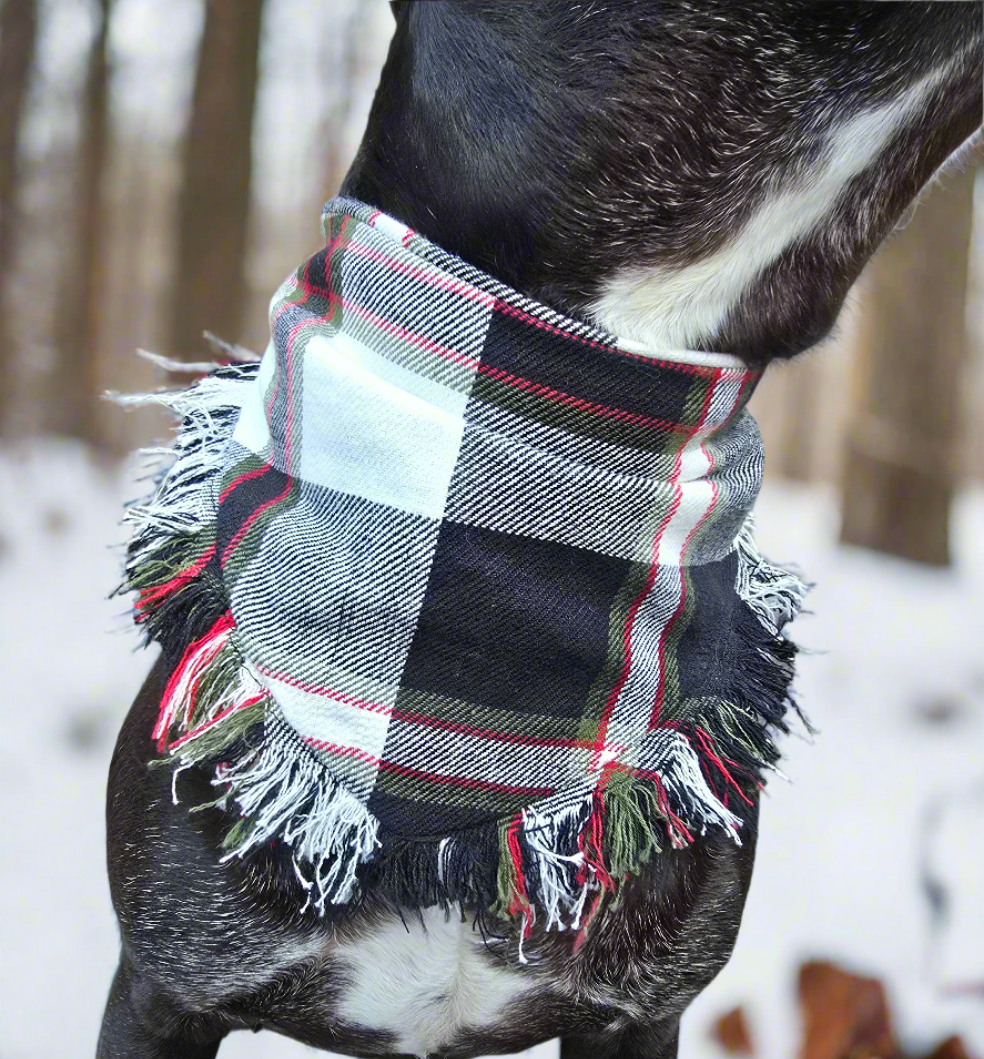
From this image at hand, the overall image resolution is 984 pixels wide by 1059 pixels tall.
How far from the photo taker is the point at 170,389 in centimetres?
143

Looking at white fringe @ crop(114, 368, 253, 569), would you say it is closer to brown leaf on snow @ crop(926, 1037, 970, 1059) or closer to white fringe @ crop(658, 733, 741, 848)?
white fringe @ crop(658, 733, 741, 848)

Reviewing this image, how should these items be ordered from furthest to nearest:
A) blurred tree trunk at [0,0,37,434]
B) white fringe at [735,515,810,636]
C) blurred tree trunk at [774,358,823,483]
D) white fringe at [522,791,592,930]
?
blurred tree trunk at [774,358,823,483]
blurred tree trunk at [0,0,37,434]
white fringe at [735,515,810,636]
white fringe at [522,791,592,930]

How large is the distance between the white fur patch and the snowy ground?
74 centimetres

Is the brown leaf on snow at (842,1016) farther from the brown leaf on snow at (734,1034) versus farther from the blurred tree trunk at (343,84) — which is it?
the blurred tree trunk at (343,84)

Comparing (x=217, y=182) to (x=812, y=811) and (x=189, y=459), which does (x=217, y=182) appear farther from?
(x=189, y=459)

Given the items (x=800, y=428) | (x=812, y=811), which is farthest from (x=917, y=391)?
(x=800, y=428)

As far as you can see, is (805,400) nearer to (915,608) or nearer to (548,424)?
(915,608)

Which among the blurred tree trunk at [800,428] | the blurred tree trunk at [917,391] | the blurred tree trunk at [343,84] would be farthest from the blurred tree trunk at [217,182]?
the blurred tree trunk at [800,428]

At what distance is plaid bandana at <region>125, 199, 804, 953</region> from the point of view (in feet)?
3.58

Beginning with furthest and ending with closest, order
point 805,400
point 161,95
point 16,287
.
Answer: point 805,400 < point 161,95 < point 16,287

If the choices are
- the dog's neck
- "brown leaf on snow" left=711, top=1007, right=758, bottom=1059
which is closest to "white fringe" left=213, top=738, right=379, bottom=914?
the dog's neck

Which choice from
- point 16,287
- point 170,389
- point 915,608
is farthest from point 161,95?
point 170,389

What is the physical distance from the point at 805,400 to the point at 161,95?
11486mm

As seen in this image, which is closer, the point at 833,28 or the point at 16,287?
the point at 833,28
